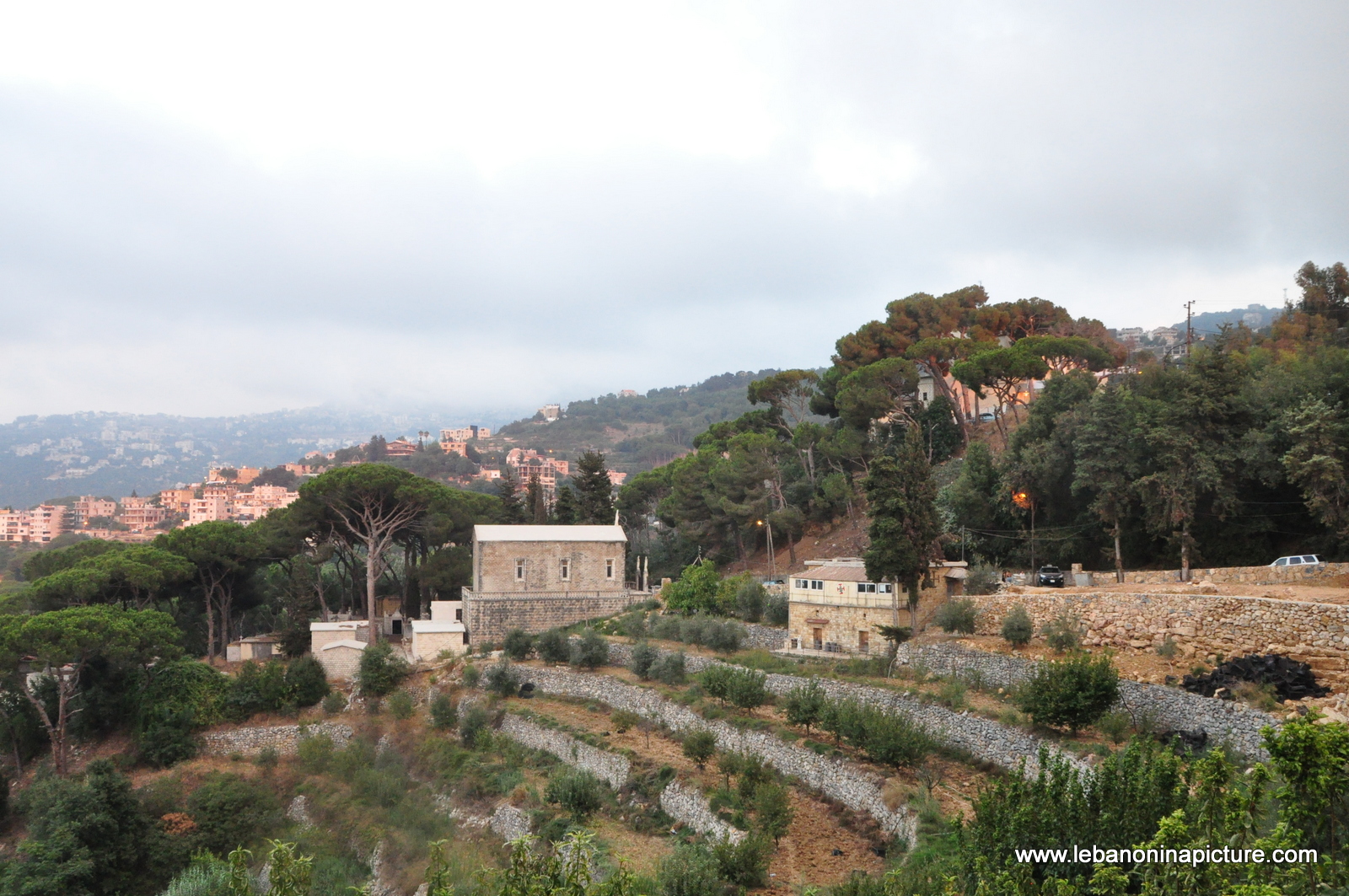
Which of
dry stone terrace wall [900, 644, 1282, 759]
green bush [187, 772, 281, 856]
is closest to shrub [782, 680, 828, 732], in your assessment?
dry stone terrace wall [900, 644, 1282, 759]

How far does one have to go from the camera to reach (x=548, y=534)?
38.4 metres

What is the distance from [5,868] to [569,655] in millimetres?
17174

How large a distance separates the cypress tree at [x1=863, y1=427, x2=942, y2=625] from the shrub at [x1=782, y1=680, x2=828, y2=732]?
4620 mm

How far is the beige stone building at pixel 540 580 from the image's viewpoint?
36594mm

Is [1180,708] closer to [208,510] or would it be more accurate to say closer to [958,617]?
[958,617]

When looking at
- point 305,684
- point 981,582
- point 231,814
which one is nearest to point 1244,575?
point 981,582

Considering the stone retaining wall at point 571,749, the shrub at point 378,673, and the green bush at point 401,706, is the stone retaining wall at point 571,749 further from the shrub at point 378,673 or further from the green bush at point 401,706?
the shrub at point 378,673

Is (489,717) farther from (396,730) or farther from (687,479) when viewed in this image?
(687,479)

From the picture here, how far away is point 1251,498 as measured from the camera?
973 inches

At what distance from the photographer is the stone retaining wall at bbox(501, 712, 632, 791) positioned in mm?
23125

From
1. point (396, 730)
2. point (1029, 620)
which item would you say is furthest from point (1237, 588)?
point (396, 730)

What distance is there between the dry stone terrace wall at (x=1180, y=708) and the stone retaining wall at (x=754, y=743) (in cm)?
459

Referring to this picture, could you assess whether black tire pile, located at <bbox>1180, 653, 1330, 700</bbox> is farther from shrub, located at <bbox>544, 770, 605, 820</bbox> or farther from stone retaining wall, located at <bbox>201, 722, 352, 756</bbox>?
stone retaining wall, located at <bbox>201, 722, 352, 756</bbox>

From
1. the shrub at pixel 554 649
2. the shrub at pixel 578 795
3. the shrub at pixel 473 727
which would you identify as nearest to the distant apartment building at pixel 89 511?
the shrub at pixel 554 649
